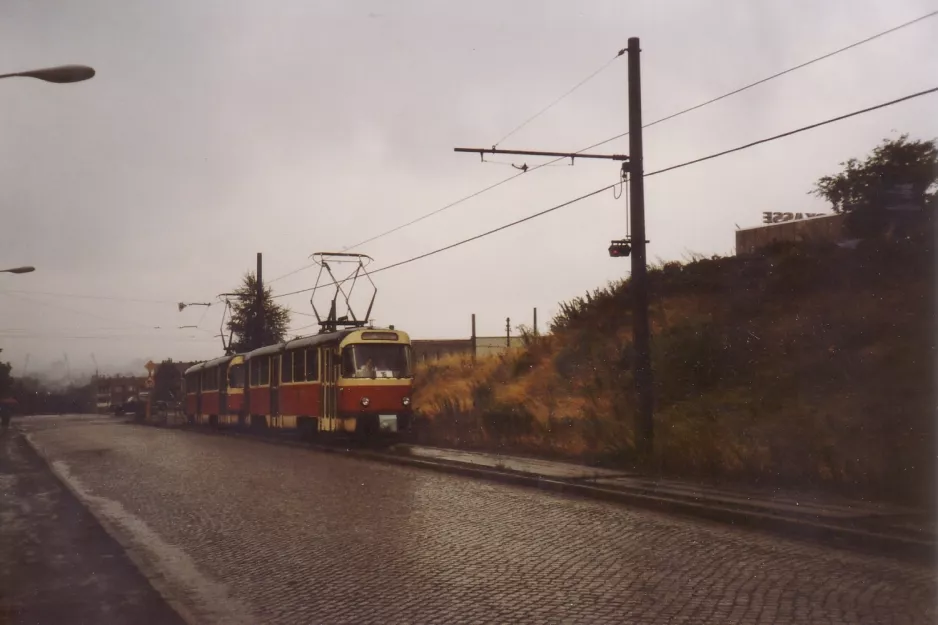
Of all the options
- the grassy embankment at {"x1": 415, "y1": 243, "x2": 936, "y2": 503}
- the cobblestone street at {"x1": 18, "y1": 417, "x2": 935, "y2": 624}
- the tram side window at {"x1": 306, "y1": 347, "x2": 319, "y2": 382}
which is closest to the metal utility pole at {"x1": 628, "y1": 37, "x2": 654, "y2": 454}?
the grassy embankment at {"x1": 415, "y1": 243, "x2": 936, "y2": 503}

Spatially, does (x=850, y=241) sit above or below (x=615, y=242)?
above

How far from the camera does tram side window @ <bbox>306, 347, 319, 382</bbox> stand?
27.5m

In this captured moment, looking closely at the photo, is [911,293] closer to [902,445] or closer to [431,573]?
[902,445]

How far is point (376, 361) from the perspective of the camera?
26.2 meters

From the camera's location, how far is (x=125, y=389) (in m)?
167

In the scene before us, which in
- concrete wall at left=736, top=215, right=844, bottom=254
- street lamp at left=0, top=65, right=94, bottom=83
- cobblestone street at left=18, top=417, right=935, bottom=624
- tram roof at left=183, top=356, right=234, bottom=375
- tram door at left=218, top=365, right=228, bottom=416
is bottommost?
cobblestone street at left=18, top=417, right=935, bottom=624

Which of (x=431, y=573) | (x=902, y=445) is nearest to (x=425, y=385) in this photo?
(x=902, y=445)

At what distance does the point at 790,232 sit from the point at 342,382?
31.1m

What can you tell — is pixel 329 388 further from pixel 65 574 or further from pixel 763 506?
pixel 65 574

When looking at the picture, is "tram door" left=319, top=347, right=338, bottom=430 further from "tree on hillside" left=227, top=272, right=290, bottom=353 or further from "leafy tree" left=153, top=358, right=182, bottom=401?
"leafy tree" left=153, top=358, right=182, bottom=401

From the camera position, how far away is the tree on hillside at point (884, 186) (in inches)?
1395

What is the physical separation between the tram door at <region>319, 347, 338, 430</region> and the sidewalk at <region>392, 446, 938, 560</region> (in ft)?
29.1

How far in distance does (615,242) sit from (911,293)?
46.5ft

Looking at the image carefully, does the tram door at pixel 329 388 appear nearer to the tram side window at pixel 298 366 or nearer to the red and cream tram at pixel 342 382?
the red and cream tram at pixel 342 382
